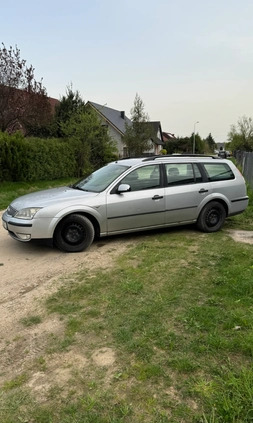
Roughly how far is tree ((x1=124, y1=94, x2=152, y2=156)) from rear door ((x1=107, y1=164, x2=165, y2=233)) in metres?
23.7

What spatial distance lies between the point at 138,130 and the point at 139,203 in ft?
80.2

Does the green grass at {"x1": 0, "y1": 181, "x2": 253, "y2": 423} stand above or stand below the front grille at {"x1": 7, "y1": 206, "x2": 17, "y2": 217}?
below

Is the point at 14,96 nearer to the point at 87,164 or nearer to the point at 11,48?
the point at 11,48

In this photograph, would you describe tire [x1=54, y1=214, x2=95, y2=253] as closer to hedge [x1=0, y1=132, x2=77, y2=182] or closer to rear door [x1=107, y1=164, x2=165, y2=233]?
rear door [x1=107, y1=164, x2=165, y2=233]

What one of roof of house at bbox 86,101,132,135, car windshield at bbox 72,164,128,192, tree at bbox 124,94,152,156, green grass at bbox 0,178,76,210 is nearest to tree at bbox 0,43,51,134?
green grass at bbox 0,178,76,210

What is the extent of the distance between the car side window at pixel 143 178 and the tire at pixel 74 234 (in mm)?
1065

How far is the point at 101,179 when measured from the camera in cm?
608

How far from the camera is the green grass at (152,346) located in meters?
2.05

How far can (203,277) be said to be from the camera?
13.6ft

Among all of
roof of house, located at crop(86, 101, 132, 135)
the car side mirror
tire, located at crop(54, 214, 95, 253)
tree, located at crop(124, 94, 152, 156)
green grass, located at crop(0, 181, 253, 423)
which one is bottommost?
green grass, located at crop(0, 181, 253, 423)

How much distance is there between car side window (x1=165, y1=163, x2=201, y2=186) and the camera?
6127 mm

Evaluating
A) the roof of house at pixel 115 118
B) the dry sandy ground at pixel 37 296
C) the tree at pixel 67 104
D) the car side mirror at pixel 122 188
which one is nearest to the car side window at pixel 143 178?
the car side mirror at pixel 122 188

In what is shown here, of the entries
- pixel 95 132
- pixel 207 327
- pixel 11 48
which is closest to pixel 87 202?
pixel 207 327

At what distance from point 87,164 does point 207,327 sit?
15.3m
